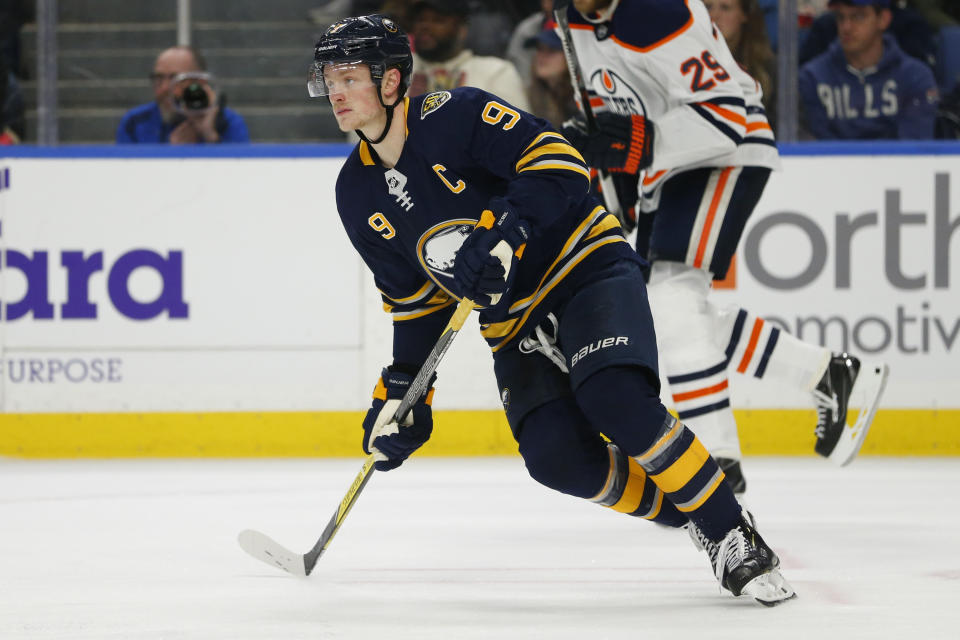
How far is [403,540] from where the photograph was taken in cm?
296

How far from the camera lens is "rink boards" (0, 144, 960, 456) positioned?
463 cm

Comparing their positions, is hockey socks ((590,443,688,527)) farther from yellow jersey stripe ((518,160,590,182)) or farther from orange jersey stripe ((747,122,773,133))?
orange jersey stripe ((747,122,773,133))

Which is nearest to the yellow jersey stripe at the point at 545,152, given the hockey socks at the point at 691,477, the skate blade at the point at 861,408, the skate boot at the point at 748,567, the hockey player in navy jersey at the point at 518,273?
the hockey player in navy jersey at the point at 518,273

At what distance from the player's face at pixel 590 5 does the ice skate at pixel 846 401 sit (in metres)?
0.99

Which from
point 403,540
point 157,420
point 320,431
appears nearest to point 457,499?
point 403,540

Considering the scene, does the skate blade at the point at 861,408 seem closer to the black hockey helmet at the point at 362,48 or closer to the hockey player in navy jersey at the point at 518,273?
the hockey player in navy jersey at the point at 518,273

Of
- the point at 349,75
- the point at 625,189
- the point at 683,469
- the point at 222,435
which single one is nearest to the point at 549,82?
the point at 625,189

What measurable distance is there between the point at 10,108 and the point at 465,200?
3182 mm

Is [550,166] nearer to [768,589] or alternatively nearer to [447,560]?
[768,589]

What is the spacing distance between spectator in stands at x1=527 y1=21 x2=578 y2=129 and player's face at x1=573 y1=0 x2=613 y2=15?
5.36 feet

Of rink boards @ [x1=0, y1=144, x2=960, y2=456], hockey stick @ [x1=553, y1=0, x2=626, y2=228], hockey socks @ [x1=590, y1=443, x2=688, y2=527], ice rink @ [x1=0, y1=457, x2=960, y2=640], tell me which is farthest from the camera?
rink boards @ [x1=0, y1=144, x2=960, y2=456]

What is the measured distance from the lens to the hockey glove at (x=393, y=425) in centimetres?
239

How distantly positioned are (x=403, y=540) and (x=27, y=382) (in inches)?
88.1

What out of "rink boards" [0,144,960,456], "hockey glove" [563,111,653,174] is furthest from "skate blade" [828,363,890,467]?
"rink boards" [0,144,960,456]
